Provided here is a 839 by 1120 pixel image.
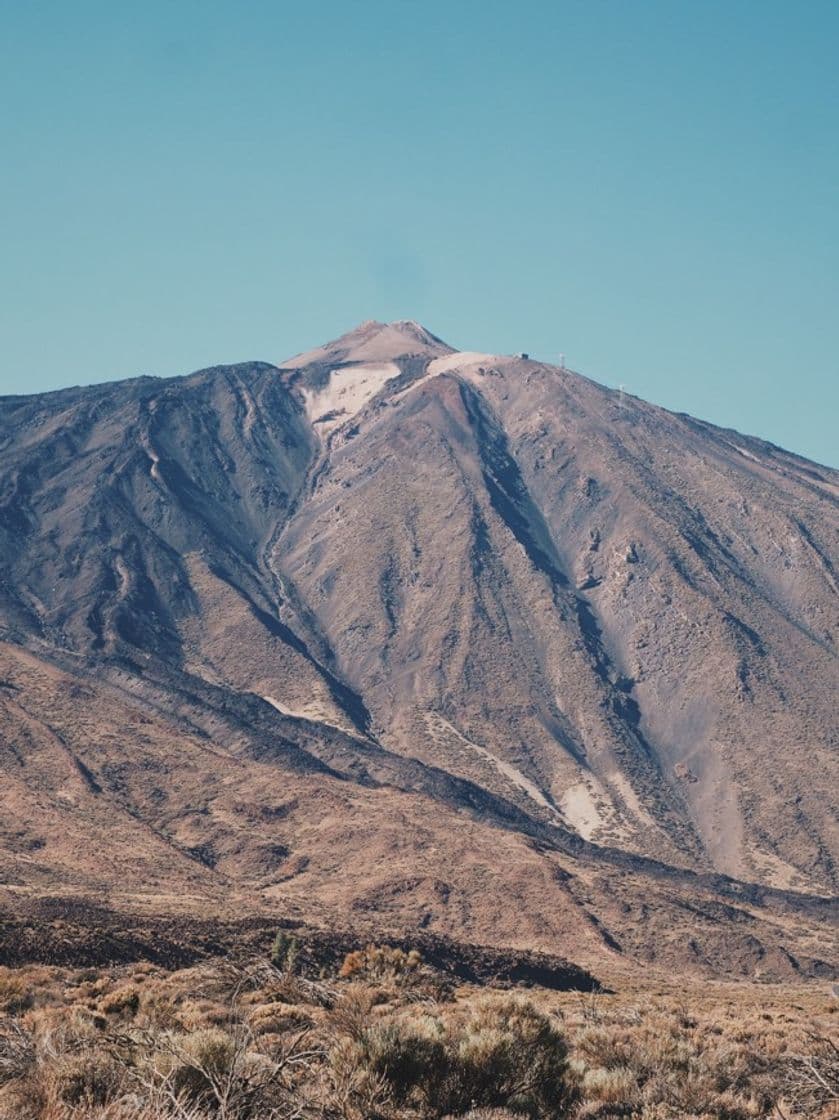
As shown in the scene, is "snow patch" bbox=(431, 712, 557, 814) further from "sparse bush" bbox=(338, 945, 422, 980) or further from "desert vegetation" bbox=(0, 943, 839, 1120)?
"desert vegetation" bbox=(0, 943, 839, 1120)

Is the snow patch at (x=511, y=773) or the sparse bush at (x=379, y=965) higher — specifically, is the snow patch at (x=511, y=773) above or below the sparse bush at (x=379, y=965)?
above

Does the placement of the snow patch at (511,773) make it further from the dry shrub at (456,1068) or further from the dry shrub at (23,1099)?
the dry shrub at (23,1099)

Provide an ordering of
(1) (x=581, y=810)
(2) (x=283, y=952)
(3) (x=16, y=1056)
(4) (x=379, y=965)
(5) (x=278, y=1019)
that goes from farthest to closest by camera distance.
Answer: (1) (x=581, y=810), (2) (x=283, y=952), (4) (x=379, y=965), (5) (x=278, y=1019), (3) (x=16, y=1056)

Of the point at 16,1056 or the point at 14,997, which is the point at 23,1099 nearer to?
the point at 16,1056

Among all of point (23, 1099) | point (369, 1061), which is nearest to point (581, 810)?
point (369, 1061)

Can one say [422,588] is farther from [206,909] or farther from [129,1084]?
[129,1084]

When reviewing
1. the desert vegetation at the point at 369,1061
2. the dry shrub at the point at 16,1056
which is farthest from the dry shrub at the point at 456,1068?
the dry shrub at the point at 16,1056

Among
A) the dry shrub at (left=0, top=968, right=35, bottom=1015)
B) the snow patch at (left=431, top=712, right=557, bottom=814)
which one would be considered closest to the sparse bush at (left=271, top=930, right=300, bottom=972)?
the dry shrub at (left=0, top=968, right=35, bottom=1015)

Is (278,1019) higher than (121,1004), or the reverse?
(278,1019)
